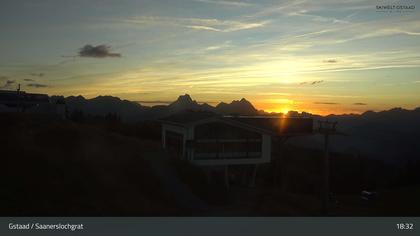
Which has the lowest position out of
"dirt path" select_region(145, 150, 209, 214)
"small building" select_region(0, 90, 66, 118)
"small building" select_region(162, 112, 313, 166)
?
"dirt path" select_region(145, 150, 209, 214)

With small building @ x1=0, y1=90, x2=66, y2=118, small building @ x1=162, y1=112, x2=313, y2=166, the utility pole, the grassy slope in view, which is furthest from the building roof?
small building @ x1=0, y1=90, x2=66, y2=118

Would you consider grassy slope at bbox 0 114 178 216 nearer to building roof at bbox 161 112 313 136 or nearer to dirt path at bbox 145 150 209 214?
dirt path at bbox 145 150 209 214

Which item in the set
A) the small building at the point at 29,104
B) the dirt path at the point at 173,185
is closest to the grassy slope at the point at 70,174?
the dirt path at the point at 173,185

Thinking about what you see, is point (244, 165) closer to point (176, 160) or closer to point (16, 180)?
point (176, 160)

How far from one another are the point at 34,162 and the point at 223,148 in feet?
21.6

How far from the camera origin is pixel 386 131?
59.8 m

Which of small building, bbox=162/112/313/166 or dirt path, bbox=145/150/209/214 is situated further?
small building, bbox=162/112/313/166

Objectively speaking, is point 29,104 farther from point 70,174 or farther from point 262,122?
point 262,122

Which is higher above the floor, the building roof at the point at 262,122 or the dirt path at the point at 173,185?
the building roof at the point at 262,122

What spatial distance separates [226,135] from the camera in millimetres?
15023

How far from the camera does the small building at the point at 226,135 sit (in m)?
14.8

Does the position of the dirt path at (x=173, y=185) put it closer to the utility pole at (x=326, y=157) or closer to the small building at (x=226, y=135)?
the small building at (x=226, y=135)

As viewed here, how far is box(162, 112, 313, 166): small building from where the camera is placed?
14766 mm
